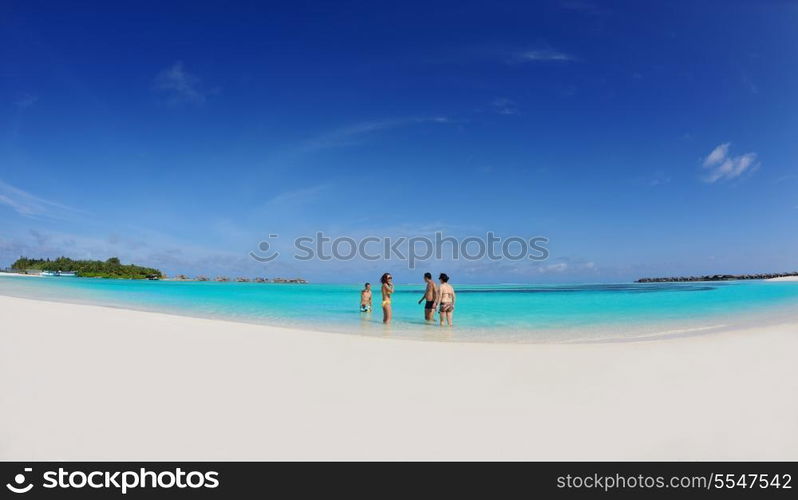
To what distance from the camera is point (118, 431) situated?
301 cm

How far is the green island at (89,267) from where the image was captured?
101m

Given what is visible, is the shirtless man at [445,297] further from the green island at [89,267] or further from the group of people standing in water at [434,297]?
the green island at [89,267]

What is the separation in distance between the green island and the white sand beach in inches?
4642

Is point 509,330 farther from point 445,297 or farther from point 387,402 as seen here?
point 387,402

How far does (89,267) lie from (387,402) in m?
130

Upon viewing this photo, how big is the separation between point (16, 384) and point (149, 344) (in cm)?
223

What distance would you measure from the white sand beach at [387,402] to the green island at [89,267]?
118 metres

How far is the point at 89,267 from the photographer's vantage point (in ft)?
340

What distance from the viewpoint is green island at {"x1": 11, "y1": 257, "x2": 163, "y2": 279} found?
101 m
